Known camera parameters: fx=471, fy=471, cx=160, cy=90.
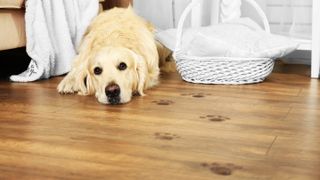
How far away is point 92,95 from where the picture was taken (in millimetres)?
2021

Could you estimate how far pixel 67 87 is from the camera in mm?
2051

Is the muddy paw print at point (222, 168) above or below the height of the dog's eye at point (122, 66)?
above

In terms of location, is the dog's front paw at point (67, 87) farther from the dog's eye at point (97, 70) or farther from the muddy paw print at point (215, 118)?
the muddy paw print at point (215, 118)

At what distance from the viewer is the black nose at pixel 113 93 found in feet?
5.94

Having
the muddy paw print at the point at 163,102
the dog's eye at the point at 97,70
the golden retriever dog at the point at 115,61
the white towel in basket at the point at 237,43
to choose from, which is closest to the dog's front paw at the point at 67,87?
the golden retriever dog at the point at 115,61

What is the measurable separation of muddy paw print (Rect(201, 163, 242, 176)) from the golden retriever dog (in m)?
0.78

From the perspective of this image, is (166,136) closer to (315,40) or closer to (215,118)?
(215,118)

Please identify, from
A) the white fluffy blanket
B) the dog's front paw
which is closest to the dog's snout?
the dog's front paw

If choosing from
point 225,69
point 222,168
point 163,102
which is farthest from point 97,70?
point 222,168

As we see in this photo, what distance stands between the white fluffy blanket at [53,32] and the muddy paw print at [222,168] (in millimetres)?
1424

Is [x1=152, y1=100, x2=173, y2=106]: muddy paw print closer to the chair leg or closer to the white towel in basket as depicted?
the white towel in basket

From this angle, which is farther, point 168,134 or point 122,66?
point 122,66

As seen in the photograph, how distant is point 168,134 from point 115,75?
577 mm

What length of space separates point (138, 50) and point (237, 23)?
0.54 metres
